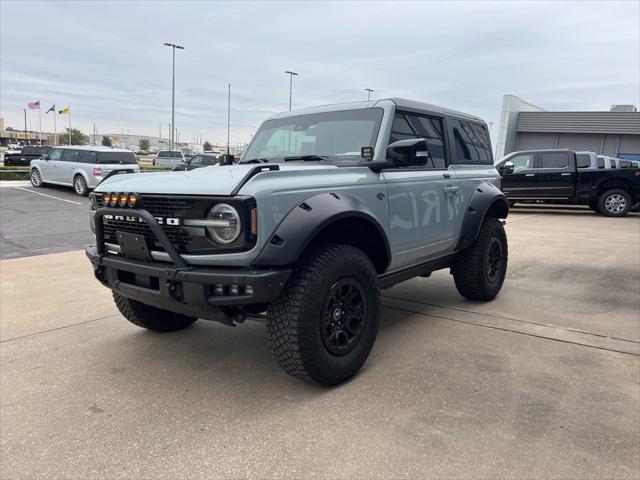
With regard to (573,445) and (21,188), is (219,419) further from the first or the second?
(21,188)

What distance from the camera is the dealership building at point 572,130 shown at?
30.9 meters

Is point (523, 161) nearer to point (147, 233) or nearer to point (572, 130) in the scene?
point (147, 233)

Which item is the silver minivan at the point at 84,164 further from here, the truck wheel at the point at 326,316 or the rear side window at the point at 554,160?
the truck wheel at the point at 326,316

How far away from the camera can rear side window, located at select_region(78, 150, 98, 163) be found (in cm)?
1616

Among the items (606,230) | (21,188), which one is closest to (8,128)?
(21,188)

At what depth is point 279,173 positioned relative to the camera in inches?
111

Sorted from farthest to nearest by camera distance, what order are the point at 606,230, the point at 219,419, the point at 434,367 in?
the point at 606,230 < the point at 434,367 < the point at 219,419

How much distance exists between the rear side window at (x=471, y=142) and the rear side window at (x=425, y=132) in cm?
31

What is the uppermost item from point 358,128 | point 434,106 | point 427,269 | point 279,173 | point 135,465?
point 434,106

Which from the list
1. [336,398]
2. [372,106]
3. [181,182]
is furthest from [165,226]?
[372,106]

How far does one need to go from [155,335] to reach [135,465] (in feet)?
5.98

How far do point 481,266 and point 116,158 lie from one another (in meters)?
14.7

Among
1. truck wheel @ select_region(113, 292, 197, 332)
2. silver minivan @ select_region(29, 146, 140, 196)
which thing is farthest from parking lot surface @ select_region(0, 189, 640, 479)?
silver minivan @ select_region(29, 146, 140, 196)

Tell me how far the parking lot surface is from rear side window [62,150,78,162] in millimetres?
13201
